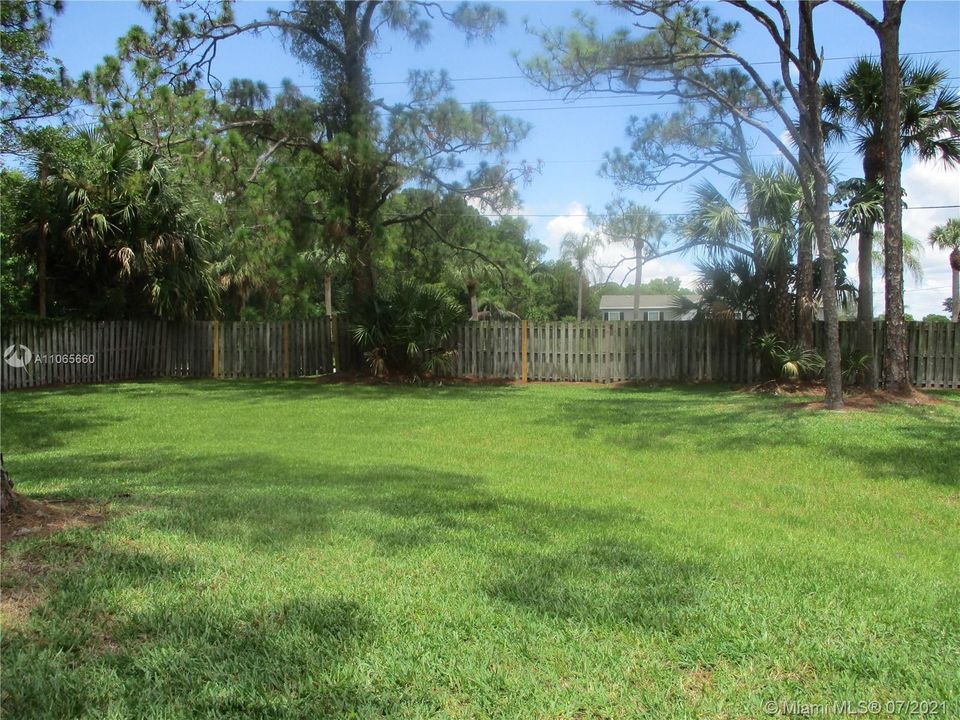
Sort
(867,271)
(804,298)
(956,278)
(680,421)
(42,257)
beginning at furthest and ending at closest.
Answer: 1. (956,278)
2. (42,257)
3. (867,271)
4. (804,298)
5. (680,421)

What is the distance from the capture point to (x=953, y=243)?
3228 centimetres

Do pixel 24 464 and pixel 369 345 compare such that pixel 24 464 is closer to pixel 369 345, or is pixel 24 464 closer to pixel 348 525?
pixel 348 525

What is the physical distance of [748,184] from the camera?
15.4 meters

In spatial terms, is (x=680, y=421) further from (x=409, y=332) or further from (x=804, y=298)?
(x=409, y=332)

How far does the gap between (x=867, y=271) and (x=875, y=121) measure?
3.14m

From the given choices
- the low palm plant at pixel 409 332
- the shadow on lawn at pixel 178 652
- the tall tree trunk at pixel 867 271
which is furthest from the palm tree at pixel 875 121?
the shadow on lawn at pixel 178 652

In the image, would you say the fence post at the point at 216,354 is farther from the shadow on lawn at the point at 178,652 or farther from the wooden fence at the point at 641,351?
the shadow on lawn at the point at 178,652

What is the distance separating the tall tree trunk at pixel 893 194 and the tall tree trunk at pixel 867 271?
1608 mm

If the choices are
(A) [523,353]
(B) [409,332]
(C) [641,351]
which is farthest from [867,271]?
(B) [409,332]

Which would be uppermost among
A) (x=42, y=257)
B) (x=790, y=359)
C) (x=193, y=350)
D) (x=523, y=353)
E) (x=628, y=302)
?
(x=628, y=302)

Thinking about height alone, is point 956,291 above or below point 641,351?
above

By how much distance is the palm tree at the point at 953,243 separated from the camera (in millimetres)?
29595

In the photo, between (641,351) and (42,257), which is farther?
(641,351)

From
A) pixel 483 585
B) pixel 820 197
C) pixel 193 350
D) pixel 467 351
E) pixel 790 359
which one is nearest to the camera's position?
pixel 483 585
